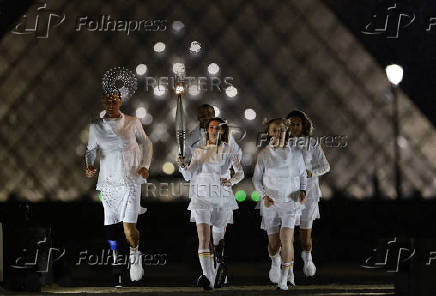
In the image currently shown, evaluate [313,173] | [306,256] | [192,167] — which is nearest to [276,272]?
[306,256]

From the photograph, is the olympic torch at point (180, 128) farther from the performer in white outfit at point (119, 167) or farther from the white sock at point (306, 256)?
the white sock at point (306, 256)

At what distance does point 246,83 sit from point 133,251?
220 centimetres

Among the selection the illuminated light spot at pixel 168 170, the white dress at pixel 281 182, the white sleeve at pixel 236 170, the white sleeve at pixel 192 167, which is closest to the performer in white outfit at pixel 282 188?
the white dress at pixel 281 182

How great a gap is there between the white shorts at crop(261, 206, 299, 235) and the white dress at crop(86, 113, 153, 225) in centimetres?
102

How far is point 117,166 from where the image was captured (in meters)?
6.64

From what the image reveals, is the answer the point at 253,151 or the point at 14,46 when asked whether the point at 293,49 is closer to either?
the point at 253,151

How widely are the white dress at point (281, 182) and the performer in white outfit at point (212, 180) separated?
0.72 feet

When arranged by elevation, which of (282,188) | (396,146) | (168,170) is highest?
(396,146)

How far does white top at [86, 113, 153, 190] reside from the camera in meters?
6.64

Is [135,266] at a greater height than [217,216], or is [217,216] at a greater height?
[217,216]

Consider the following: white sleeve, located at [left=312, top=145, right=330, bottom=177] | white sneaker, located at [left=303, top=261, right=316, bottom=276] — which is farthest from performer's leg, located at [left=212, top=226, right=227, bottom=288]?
white sleeve, located at [left=312, top=145, right=330, bottom=177]

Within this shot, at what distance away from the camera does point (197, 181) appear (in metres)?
6.40

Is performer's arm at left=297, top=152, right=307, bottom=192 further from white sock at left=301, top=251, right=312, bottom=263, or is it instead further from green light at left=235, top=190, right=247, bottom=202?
green light at left=235, top=190, right=247, bottom=202

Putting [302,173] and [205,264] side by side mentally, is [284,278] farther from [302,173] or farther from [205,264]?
[302,173]
